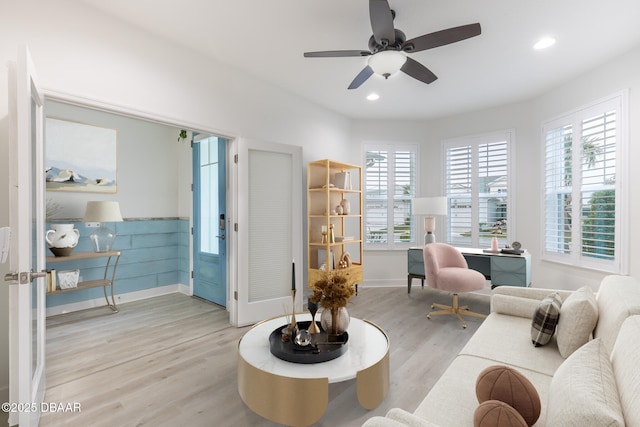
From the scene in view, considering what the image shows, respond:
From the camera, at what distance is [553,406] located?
1003 millimetres

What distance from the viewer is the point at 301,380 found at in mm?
1667

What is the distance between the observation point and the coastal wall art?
3.72 meters

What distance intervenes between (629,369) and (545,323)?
100 cm

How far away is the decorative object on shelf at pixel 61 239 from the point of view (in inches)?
136

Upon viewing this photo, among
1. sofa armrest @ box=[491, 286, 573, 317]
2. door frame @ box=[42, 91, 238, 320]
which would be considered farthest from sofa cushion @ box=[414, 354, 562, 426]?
door frame @ box=[42, 91, 238, 320]

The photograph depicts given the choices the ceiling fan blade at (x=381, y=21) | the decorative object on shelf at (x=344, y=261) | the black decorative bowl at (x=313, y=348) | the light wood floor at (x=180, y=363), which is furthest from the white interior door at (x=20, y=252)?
the decorative object on shelf at (x=344, y=261)

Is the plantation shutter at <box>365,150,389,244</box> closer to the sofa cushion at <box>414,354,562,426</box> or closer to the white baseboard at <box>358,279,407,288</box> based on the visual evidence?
the white baseboard at <box>358,279,407,288</box>

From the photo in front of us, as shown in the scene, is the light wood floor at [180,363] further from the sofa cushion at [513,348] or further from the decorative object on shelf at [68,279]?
the sofa cushion at [513,348]

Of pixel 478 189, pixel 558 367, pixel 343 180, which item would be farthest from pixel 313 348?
pixel 478 189

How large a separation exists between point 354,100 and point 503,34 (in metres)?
1.96

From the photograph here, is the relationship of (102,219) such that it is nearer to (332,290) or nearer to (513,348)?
(332,290)

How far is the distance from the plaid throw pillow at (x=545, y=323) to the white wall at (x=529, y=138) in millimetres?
1972

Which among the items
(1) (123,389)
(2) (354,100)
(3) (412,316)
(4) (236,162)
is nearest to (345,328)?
(1) (123,389)

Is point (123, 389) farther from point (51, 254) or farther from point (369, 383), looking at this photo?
point (51, 254)
